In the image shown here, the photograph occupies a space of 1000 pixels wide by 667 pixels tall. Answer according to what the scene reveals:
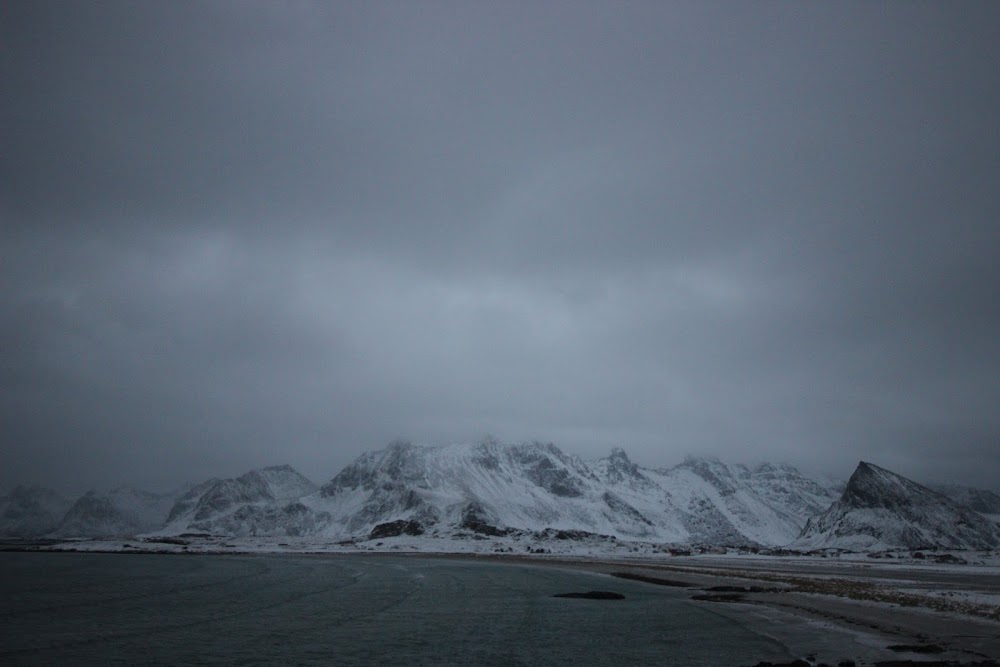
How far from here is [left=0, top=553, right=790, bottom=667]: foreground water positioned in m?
22.2

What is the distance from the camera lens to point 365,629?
29.2m

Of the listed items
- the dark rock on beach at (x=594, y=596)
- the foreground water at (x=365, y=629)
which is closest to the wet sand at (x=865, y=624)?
the foreground water at (x=365, y=629)

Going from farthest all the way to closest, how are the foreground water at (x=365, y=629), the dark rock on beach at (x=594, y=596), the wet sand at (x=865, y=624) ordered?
the dark rock on beach at (x=594, y=596), the foreground water at (x=365, y=629), the wet sand at (x=865, y=624)

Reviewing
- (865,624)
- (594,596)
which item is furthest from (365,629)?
(594,596)

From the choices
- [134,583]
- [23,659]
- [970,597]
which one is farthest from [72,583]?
[970,597]

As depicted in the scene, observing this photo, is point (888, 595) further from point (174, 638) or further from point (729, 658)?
point (174, 638)

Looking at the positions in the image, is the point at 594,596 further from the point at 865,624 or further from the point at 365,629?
the point at 365,629

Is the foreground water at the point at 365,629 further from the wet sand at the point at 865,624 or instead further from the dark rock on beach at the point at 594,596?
the wet sand at the point at 865,624

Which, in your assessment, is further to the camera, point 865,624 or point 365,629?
point 865,624

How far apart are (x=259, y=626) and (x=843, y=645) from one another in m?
25.1

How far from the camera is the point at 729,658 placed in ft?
71.3

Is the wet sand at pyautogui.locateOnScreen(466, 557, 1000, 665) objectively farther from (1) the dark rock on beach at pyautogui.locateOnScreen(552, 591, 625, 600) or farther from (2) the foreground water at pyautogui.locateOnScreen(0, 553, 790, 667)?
(1) the dark rock on beach at pyautogui.locateOnScreen(552, 591, 625, 600)

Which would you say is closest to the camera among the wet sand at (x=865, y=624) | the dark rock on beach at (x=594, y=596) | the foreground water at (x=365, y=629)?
the wet sand at (x=865, y=624)

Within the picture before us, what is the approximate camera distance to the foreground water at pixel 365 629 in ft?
73.0
